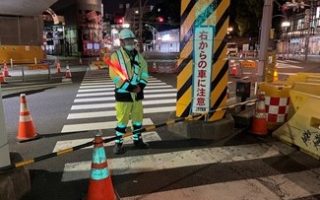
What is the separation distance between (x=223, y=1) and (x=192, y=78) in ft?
5.08

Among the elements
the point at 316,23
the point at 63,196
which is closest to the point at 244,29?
the point at 316,23

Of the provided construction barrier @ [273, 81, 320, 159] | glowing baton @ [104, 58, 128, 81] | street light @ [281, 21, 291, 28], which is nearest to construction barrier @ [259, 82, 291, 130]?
construction barrier @ [273, 81, 320, 159]

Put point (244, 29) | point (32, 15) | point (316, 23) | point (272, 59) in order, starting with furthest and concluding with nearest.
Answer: point (244, 29) < point (316, 23) < point (32, 15) < point (272, 59)

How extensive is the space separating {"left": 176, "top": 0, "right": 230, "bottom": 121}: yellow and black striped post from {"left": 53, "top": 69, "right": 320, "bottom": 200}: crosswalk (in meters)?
0.90

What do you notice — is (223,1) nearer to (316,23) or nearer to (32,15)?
(32,15)

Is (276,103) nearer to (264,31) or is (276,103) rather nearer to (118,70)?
(264,31)

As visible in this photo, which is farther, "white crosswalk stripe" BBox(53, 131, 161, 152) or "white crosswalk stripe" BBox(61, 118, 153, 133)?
"white crosswalk stripe" BBox(61, 118, 153, 133)

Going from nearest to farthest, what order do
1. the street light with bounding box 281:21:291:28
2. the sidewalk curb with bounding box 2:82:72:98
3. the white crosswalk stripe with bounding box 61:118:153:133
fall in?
the white crosswalk stripe with bounding box 61:118:153:133 → the sidewalk curb with bounding box 2:82:72:98 → the street light with bounding box 281:21:291:28

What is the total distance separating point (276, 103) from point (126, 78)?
305cm

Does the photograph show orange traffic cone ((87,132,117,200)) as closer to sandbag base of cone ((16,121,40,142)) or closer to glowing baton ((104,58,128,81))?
glowing baton ((104,58,128,81))

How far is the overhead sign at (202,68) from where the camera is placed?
5.80 meters

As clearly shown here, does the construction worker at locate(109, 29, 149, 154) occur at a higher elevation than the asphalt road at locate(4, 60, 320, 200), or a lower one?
higher

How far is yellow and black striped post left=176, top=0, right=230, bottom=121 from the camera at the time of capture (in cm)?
576

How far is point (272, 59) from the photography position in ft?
35.4
